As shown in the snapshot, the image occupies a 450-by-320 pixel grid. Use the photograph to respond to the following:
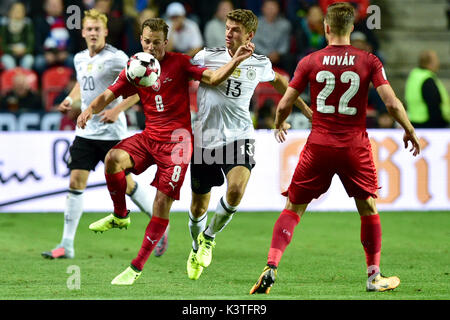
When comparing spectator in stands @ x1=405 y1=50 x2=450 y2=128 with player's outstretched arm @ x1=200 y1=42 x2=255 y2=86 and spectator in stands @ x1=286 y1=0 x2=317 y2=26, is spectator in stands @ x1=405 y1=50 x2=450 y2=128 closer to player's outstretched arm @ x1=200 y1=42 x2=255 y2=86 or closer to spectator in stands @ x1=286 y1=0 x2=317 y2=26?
spectator in stands @ x1=286 y1=0 x2=317 y2=26

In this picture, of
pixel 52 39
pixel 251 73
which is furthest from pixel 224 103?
pixel 52 39

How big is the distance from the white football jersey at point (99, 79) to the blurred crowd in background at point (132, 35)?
4.79 metres

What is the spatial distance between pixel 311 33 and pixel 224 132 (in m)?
8.01

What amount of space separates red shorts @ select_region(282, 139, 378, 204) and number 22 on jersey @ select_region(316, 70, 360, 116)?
0.89 feet

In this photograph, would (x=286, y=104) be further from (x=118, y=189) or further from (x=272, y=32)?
(x=272, y=32)

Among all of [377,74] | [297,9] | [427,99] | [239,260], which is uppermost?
[297,9]

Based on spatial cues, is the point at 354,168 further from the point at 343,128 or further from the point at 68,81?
the point at 68,81

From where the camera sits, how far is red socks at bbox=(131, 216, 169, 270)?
7203 mm

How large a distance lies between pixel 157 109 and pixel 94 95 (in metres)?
1.55

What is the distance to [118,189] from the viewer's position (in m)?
7.61

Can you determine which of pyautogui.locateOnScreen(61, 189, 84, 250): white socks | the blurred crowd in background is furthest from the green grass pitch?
the blurred crowd in background

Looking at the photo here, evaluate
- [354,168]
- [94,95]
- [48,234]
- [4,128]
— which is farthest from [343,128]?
[4,128]

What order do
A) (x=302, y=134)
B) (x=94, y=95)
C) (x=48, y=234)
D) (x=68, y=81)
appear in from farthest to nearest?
(x=68, y=81) → (x=302, y=134) → (x=48, y=234) → (x=94, y=95)

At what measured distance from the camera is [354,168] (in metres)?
6.70
